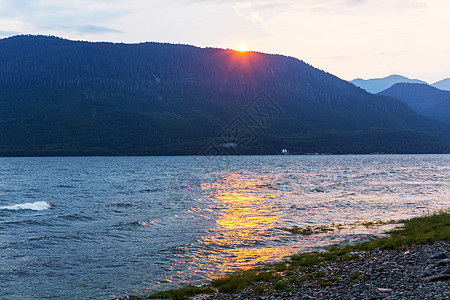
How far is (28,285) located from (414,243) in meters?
26.7

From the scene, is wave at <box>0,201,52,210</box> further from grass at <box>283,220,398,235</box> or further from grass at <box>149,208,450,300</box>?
grass at <box>149,208,450,300</box>

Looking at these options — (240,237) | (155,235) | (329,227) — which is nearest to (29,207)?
(155,235)

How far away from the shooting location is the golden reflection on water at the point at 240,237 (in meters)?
29.5

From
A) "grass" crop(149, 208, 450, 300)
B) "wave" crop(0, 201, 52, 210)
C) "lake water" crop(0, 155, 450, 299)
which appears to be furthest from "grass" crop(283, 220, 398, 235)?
"wave" crop(0, 201, 52, 210)

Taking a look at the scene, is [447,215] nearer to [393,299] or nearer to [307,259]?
[307,259]

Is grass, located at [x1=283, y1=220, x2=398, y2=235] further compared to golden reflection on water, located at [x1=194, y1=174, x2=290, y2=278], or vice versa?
grass, located at [x1=283, y1=220, x2=398, y2=235]

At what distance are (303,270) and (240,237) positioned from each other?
524 inches

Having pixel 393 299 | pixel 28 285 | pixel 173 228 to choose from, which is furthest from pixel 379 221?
pixel 28 285

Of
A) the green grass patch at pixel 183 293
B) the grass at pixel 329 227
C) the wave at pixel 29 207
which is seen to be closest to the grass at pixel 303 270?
the green grass patch at pixel 183 293

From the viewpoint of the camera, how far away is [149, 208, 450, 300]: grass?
71.1 ft

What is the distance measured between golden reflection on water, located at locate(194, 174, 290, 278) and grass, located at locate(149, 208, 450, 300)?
2.28m

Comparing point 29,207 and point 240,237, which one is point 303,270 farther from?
point 29,207

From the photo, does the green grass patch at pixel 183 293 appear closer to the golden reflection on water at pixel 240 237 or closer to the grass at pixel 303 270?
the grass at pixel 303 270

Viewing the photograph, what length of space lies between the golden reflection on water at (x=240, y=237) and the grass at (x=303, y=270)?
2281 millimetres
